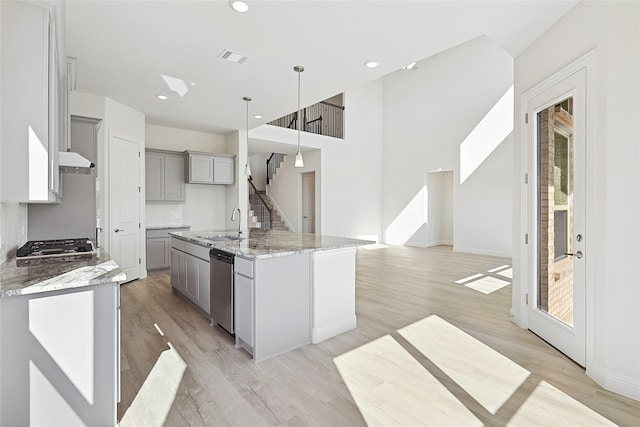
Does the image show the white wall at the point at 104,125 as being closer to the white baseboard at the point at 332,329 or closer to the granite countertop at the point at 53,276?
the granite countertop at the point at 53,276

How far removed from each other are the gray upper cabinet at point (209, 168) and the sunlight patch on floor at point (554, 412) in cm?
602

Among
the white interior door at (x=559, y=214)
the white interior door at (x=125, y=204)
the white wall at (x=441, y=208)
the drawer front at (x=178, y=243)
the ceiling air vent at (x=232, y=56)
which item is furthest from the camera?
the white wall at (x=441, y=208)

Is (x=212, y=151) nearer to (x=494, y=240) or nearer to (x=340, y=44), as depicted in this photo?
(x=340, y=44)

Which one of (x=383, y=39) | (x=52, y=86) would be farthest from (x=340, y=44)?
(x=52, y=86)

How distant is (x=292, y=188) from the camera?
10047 mm

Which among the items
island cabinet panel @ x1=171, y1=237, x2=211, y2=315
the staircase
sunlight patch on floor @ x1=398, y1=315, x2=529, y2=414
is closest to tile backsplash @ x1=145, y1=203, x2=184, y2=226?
island cabinet panel @ x1=171, y1=237, x2=211, y2=315

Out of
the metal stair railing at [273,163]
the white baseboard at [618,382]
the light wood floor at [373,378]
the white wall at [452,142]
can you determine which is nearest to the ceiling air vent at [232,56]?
the light wood floor at [373,378]

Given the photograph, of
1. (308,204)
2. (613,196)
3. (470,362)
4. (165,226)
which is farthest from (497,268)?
(165,226)

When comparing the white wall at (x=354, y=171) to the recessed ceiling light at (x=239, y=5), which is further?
the white wall at (x=354, y=171)

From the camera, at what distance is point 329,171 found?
915 cm

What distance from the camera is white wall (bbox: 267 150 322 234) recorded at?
9.04 metres

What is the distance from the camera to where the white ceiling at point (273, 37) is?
103 inches

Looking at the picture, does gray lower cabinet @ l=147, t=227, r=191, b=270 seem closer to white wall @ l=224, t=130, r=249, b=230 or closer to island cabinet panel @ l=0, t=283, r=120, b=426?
white wall @ l=224, t=130, r=249, b=230

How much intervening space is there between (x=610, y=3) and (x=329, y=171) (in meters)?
7.19
